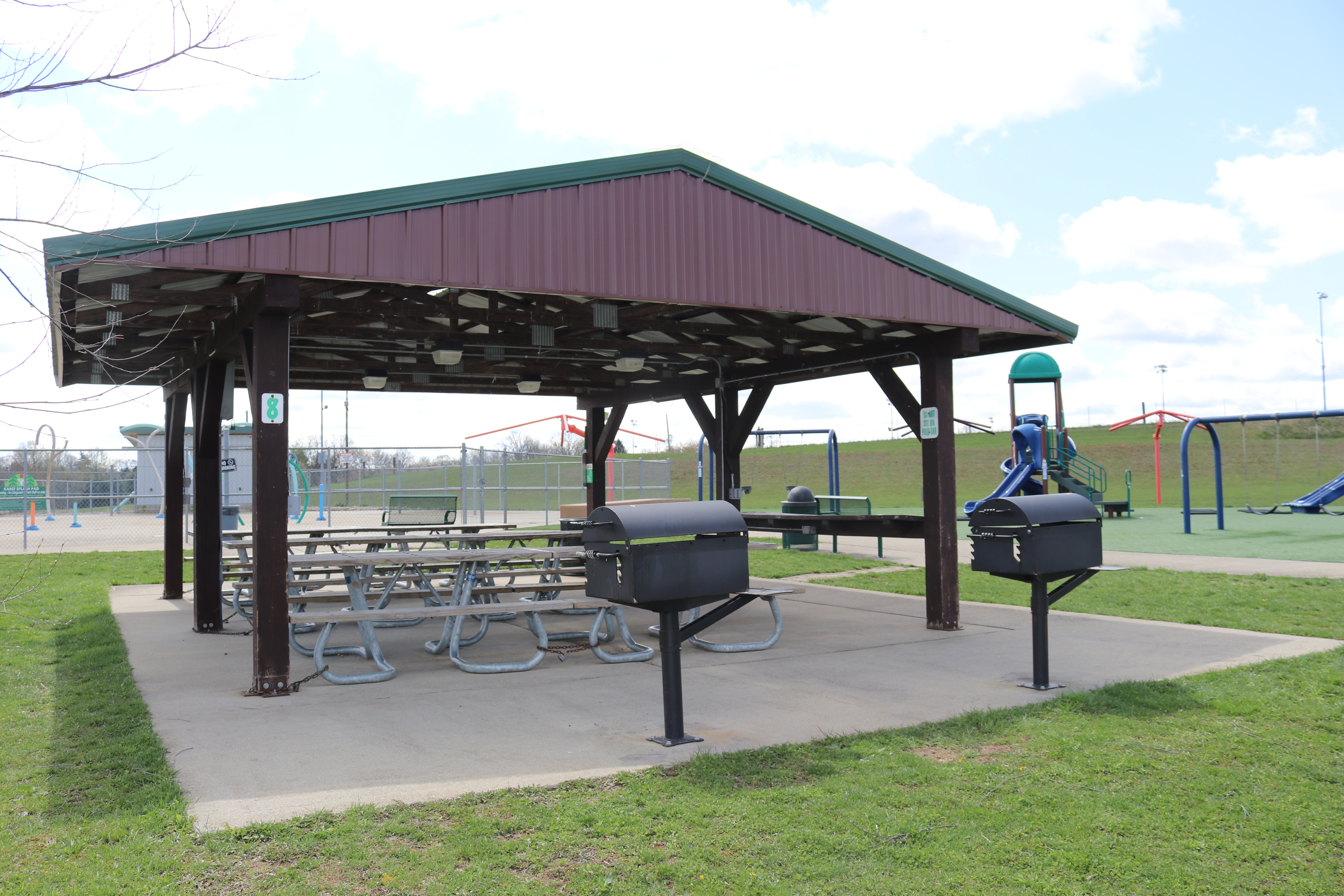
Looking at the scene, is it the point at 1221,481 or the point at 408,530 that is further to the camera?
the point at 1221,481

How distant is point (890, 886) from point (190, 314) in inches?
281

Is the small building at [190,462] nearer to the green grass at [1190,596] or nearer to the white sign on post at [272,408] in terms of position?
the white sign on post at [272,408]

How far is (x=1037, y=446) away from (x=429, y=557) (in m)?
19.5

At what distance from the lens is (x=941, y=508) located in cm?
882

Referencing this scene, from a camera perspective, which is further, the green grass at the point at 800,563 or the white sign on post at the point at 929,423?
the green grass at the point at 800,563

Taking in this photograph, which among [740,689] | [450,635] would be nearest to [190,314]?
[450,635]

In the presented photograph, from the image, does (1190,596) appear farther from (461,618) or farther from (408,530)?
(408,530)

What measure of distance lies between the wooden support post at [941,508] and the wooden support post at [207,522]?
21.6 feet

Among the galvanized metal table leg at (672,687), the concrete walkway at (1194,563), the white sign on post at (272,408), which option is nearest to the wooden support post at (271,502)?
the white sign on post at (272,408)

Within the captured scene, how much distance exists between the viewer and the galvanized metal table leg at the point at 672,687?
4840mm

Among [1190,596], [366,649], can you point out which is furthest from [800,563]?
[366,649]

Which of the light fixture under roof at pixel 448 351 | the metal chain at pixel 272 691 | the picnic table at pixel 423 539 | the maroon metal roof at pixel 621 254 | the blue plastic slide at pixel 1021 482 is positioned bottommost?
the metal chain at pixel 272 691

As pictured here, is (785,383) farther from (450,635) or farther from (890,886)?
(890,886)

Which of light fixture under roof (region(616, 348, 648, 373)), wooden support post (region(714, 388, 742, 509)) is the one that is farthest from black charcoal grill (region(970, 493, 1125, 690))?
wooden support post (region(714, 388, 742, 509))
